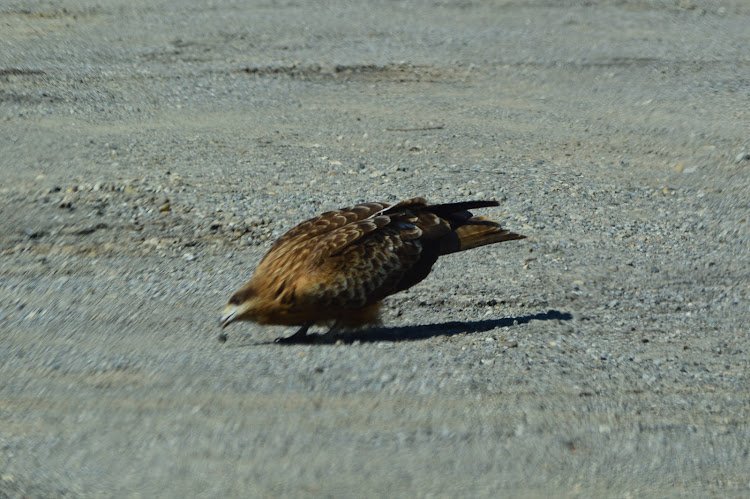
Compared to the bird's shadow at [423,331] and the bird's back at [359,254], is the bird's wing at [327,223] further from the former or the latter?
the bird's shadow at [423,331]

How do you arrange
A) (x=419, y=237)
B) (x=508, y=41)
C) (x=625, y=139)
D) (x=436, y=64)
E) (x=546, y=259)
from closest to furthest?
(x=419, y=237)
(x=546, y=259)
(x=625, y=139)
(x=436, y=64)
(x=508, y=41)

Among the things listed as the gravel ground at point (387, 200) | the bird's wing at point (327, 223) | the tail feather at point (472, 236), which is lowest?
the gravel ground at point (387, 200)

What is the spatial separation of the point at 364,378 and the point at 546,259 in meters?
2.96

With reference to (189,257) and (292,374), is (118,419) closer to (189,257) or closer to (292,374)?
(292,374)

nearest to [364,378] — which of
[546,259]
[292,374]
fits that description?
[292,374]

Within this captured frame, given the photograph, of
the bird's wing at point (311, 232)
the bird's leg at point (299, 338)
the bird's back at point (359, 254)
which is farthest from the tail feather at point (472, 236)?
the bird's leg at point (299, 338)

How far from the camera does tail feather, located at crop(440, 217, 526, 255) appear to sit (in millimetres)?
6777

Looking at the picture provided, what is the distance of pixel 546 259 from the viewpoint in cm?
807

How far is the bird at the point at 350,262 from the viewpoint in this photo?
6.18 meters

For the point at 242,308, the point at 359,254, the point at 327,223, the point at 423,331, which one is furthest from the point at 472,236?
the point at 242,308

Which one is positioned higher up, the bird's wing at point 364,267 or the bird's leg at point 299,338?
the bird's wing at point 364,267

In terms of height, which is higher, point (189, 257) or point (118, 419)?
point (118, 419)

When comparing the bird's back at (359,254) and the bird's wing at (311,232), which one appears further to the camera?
the bird's wing at (311,232)

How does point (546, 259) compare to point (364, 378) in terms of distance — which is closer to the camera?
point (364, 378)
